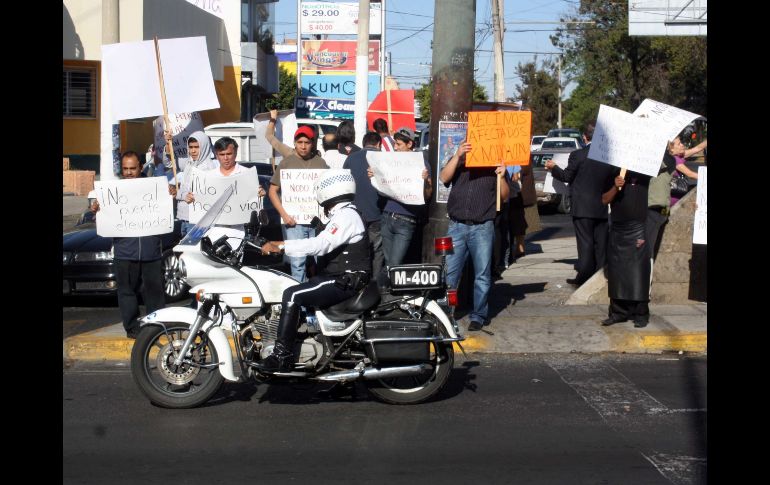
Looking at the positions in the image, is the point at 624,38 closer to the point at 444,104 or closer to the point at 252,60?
the point at 252,60

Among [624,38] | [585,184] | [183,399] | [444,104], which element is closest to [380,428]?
[183,399]

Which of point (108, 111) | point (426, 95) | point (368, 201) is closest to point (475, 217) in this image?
point (368, 201)

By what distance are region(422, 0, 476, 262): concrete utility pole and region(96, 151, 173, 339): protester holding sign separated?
2.79m

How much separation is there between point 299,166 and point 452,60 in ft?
5.80

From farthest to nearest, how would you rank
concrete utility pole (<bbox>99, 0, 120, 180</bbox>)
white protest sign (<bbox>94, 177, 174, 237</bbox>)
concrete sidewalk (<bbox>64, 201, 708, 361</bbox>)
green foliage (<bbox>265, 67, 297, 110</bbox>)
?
green foliage (<bbox>265, 67, 297, 110</bbox>) → concrete utility pole (<bbox>99, 0, 120, 180</bbox>) → concrete sidewalk (<bbox>64, 201, 708, 361</bbox>) → white protest sign (<bbox>94, 177, 174, 237</bbox>)

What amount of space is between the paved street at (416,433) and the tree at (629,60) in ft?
136

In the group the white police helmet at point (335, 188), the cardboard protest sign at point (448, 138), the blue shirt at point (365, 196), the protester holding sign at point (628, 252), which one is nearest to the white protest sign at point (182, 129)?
the blue shirt at point (365, 196)

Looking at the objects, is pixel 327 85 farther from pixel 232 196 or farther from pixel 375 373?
pixel 375 373

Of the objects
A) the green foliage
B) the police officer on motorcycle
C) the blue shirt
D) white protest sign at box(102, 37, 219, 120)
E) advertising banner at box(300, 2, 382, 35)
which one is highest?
advertising banner at box(300, 2, 382, 35)

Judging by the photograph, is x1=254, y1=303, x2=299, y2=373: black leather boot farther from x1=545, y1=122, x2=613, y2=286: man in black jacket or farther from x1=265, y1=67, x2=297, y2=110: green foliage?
x1=265, y1=67, x2=297, y2=110: green foliage

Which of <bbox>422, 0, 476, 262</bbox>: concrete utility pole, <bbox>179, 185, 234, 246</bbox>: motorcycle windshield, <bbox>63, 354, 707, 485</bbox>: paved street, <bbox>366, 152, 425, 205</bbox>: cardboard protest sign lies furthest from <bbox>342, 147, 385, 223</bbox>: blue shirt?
<bbox>179, 185, 234, 246</bbox>: motorcycle windshield

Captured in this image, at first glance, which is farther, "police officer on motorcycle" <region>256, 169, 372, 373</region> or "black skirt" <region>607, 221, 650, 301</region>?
"black skirt" <region>607, 221, 650, 301</region>

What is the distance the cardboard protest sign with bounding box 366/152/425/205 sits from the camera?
9.73 meters
